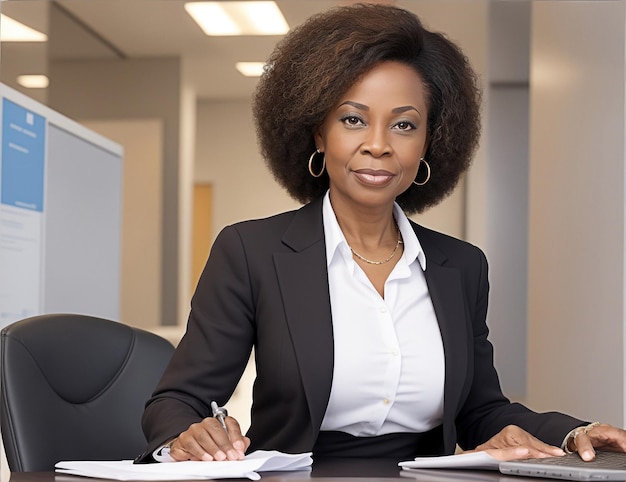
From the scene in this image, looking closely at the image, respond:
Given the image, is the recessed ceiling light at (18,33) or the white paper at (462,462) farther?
the recessed ceiling light at (18,33)

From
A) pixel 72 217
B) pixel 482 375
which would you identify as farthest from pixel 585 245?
pixel 72 217

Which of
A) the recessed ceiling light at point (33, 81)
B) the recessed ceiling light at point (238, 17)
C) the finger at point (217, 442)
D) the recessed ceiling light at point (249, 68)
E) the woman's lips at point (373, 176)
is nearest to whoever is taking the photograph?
the finger at point (217, 442)

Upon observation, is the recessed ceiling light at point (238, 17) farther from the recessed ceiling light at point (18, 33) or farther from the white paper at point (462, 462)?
the white paper at point (462, 462)

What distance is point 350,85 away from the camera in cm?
190

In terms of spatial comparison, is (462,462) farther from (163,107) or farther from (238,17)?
(163,107)

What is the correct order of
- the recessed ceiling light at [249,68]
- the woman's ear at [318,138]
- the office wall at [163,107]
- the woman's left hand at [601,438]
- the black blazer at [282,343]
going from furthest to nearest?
the recessed ceiling light at [249,68], the office wall at [163,107], the woman's ear at [318,138], the black blazer at [282,343], the woman's left hand at [601,438]

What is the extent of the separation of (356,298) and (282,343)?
19 centimetres

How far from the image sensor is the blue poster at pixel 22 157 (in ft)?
9.55

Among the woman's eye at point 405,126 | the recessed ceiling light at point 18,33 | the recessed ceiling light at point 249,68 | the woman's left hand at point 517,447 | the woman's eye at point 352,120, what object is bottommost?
the woman's left hand at point 517,447

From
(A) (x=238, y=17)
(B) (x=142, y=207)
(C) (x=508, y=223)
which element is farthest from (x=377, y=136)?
(B) (x=142, y=207)

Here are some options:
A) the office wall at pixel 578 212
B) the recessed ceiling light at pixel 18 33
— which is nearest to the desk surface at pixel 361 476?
the office wall at pixel 578 212

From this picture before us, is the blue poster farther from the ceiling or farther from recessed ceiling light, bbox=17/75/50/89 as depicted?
recessed ceiling light, bbox=17/75/50/89

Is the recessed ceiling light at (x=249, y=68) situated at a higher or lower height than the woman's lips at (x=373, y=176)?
higher

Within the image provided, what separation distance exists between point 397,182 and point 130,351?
2.46ft
